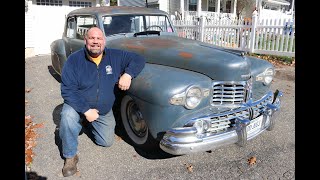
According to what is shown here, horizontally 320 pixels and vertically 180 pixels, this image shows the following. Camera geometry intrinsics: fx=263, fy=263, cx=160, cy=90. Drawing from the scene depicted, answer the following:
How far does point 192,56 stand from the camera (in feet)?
10.4

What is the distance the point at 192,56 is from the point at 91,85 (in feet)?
4.06

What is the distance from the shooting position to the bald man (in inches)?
113

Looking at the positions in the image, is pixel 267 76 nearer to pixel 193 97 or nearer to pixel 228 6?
pixel 193 97

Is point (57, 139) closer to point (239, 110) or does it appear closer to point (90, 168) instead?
point (90, 168)

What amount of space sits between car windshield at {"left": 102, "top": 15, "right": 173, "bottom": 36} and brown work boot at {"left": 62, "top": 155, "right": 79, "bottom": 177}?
6.84 feet

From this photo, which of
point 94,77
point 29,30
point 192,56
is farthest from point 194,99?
point 29,30

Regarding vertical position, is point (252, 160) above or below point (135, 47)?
below

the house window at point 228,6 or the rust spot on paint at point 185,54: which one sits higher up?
the house window at point 228,6

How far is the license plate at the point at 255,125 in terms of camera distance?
2.84m

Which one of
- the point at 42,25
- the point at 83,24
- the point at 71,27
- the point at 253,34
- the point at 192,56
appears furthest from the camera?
the point at 42,25

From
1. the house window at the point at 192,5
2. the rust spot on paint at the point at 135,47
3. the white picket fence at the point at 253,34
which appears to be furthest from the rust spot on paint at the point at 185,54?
the house window at the point at 192,5

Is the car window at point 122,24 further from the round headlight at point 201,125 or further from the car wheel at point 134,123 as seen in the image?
the round headlight at point 201,125

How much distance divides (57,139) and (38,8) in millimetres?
9005
